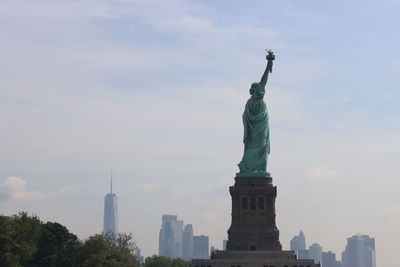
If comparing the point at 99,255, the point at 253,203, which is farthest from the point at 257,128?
the point at 99,255

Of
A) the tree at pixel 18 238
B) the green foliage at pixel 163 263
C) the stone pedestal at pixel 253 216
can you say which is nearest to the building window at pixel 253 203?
the stone pedestal at pixel 253 216

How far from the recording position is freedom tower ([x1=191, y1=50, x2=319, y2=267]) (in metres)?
119

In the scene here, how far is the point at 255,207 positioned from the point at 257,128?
1032 centimetres

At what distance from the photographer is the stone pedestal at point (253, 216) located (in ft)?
407

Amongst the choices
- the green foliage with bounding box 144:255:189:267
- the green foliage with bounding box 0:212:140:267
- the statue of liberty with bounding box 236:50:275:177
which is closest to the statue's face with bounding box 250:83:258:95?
the statue of liberty with bounding box 236:50:275:177

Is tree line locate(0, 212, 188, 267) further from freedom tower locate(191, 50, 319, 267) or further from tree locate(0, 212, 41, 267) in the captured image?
freedom tower locate(191, 50, 319, 267)

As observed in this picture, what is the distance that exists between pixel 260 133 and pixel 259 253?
1701cm

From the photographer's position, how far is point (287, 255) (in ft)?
397

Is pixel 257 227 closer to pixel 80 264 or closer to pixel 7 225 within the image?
pixel 80 264

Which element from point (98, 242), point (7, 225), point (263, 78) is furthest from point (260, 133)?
point (7, 225)

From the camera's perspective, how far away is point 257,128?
5123 inches

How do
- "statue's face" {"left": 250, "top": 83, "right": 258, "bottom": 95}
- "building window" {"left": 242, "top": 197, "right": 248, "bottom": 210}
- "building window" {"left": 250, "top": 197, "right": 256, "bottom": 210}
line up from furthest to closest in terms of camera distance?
"statue's face" {"left": 250, "top": 83, "right": 258, "bottom": 95}
"building window" {"left": 242, "top": 197, "right": 248, "bottom": 210}
"building window" {"left": 250, "top": 197, "right": 256, "bottom": 210}

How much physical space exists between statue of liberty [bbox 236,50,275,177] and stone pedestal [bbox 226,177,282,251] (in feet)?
8.44

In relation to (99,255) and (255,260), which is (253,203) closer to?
(255,260)
